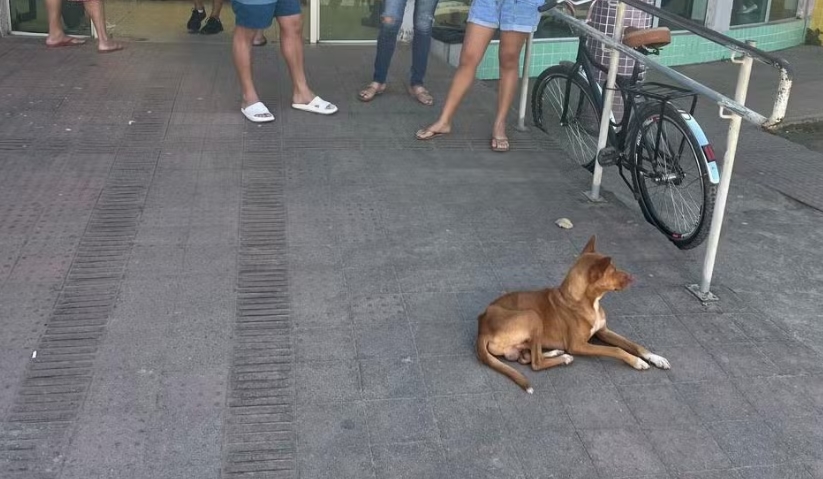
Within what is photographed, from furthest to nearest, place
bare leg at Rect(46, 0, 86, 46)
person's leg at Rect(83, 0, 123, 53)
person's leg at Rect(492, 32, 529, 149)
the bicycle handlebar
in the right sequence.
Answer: bare leg at Rect(46, 0, 86, 46) → person's leg at Rect(83, 0, 123, 53) → person's leg at Rect(492, 32, 529, 149) → the bicycle handlebar

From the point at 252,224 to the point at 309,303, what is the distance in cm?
92

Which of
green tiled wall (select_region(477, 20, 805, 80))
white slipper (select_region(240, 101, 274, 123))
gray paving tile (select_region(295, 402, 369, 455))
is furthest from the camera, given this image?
green tiled wall (select_region(477, 20, 805, 80))

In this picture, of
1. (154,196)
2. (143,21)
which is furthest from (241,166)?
(143,21)

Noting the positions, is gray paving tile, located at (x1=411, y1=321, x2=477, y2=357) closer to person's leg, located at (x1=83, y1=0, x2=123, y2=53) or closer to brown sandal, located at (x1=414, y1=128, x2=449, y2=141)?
brown sandal, located at (x1=414, y1=128, x2=449, y2=141)

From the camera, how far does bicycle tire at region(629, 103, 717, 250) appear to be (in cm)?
427

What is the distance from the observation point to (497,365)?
341 cm

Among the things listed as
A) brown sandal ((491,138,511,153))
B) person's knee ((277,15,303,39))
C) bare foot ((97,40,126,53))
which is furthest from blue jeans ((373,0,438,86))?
bare foot ((97,40,126,53))

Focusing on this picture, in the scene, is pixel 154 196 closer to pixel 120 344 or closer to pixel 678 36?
pixel 120 344

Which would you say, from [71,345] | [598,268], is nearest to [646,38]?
[598,268]

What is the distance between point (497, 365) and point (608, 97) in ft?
7.08

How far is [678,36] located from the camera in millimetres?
9969

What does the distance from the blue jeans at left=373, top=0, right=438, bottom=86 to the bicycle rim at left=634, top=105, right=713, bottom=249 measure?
2.51m

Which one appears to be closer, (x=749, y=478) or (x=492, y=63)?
(x=749, y=478)

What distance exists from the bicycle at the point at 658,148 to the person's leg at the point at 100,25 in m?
4.41
